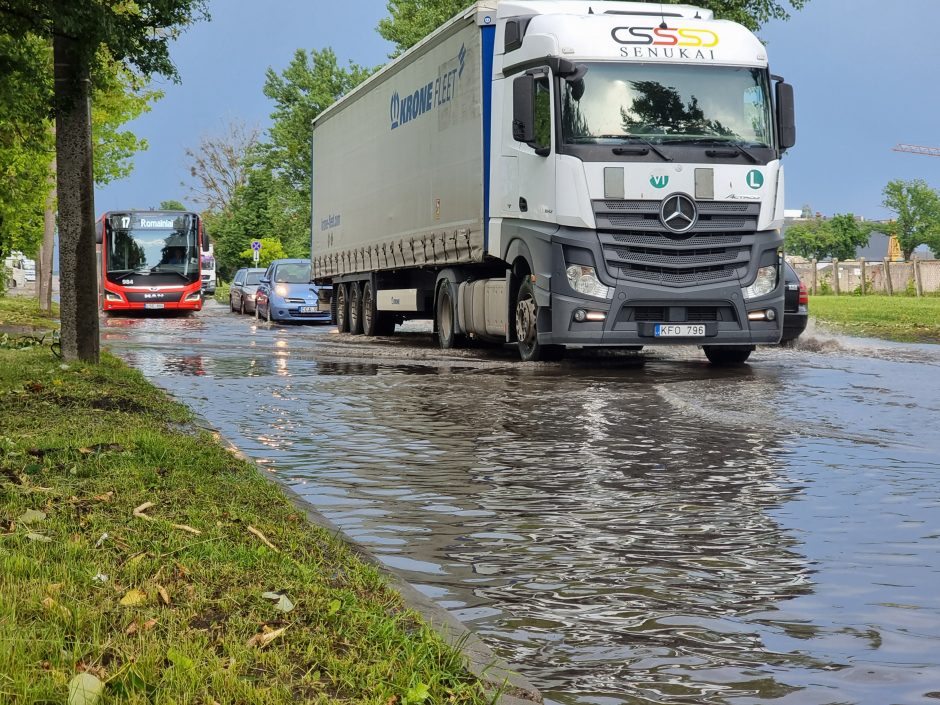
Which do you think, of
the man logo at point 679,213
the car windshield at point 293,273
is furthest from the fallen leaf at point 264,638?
the car windshield at point 293,273

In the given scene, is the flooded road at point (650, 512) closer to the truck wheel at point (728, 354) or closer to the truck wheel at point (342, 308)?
the truck wheel at point (728, 354)

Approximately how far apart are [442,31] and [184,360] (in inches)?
248

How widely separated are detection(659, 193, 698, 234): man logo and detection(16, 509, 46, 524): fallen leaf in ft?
38.2

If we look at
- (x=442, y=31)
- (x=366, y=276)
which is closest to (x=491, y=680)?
Result: (x=442, y=31)

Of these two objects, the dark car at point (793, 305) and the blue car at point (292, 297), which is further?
the blue car at point (292, 297)

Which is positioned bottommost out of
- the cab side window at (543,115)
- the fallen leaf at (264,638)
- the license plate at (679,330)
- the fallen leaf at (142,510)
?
the fallen leaf at (264,638)

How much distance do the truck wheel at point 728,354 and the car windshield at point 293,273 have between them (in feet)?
70.8

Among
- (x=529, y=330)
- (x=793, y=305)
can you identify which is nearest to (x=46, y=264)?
(x=793, y=305)

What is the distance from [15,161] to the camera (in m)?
27.3

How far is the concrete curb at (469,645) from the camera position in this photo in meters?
3.89

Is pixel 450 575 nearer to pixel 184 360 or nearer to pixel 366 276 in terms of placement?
pixel 184 360

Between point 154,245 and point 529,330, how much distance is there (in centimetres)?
2933

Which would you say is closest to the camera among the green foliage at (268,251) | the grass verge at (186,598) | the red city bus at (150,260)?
the grass verge at (186,598)

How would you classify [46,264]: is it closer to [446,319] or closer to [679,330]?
[446,319]
